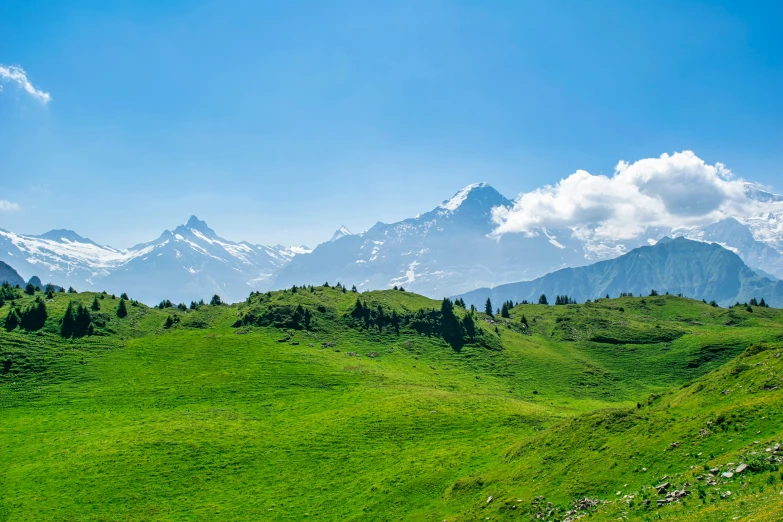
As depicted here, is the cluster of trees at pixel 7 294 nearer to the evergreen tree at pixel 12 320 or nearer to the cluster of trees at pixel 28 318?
the evergreen tree at pixel 12 320

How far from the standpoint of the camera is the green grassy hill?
3731 centimetres

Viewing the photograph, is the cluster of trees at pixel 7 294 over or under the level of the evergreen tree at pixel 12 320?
over

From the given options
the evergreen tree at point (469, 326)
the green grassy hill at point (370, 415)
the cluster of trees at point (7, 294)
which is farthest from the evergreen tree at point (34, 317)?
the evergreen tree at point (469, 326)

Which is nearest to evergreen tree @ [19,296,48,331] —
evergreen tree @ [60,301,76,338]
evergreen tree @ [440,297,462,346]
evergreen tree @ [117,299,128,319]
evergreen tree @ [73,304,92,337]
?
evergreen tree @ [60,301,76,338]

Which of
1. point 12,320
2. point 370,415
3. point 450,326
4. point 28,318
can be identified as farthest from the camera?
point 450,326

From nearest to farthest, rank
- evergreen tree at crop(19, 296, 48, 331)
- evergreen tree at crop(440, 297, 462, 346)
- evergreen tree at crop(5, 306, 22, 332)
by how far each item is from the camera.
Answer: evergreen tree at crop(5, 306, 22, 332), evergreen tree at crop(19, 296, 48, 331), evergreen tree at crop(440, 297, 462, 346)

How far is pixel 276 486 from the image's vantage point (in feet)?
194

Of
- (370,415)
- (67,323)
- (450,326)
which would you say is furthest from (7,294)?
(450,326)

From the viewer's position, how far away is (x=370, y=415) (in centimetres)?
8094

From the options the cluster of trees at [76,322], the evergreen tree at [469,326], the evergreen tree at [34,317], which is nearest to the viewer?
the evergreen tree at [34,317]

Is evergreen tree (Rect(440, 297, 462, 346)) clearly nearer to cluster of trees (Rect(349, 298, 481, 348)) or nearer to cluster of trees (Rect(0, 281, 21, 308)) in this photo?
cluster of trees (Rect(349, 298, 481, 348))

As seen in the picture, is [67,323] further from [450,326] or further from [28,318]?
[450,326]

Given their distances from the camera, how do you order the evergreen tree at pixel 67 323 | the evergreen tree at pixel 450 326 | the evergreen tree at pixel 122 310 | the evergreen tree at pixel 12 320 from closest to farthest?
the evergreen tree at pixel 12 320
the evergreen tree at pixel 67 323
the evergreen tree at pixel 122 310
the evergreen tree at pixel 450 326

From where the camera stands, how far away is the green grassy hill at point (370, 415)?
3731cm
